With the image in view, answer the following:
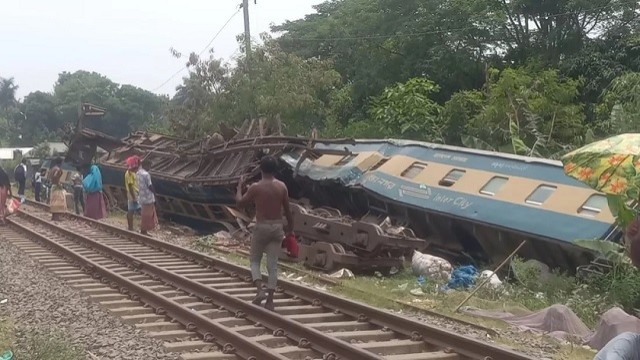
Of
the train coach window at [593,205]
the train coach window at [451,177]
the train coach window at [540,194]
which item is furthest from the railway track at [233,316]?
the train coach window at [593,205]

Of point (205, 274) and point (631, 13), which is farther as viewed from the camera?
point (631, 13)

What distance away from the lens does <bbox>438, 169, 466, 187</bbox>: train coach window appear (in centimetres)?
1537

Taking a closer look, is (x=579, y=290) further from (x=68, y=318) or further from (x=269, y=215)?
(x=68, y=318)

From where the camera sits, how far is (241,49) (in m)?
32.5

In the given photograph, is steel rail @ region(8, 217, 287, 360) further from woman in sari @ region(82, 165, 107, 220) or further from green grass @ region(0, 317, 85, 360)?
woman in sari @ region(82, 165, 107, 220)

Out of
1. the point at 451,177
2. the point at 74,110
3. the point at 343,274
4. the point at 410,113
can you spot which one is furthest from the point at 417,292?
the point at 74,110

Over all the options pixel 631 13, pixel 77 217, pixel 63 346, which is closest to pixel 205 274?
pixel 63 346

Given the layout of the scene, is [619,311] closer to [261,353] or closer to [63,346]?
[261,353]

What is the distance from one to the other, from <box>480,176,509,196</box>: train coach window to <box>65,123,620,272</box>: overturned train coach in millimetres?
18

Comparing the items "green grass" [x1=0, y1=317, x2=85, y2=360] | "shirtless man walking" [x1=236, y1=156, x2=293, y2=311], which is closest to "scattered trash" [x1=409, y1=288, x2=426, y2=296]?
"shirtless man walking" [x1=236, y1=156, x2=293, y2=311]

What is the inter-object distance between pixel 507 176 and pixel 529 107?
913cm

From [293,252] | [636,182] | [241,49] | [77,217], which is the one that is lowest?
[77,217]

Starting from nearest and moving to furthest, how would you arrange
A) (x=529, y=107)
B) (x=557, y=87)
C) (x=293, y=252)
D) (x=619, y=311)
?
(x=619, y=311), (x=293, y=252), (x=529, y=107), (x=557, y=87)

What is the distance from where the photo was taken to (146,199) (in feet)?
58.4
